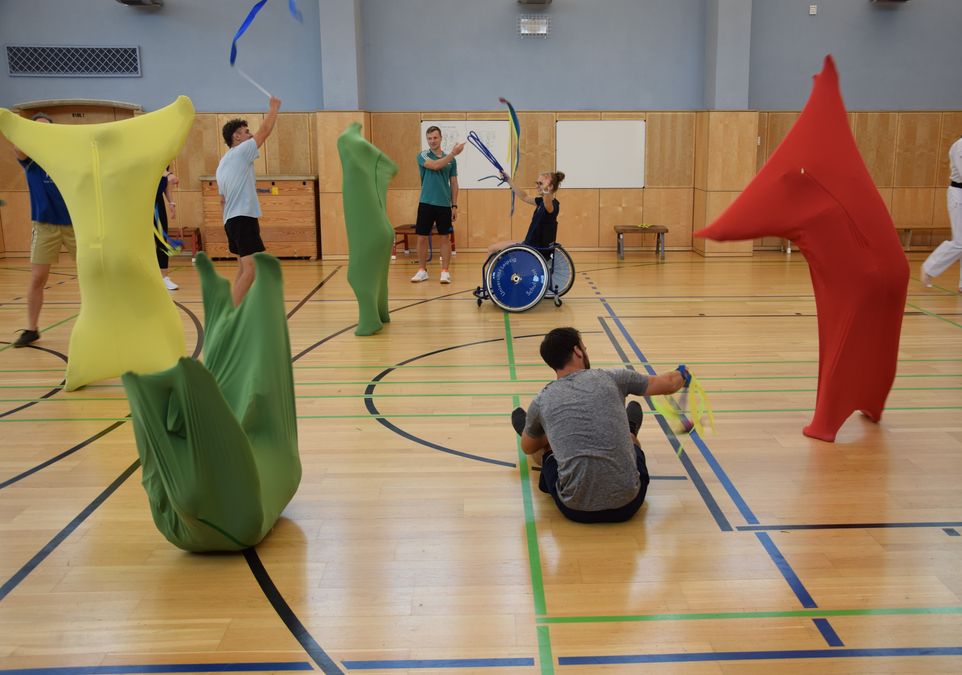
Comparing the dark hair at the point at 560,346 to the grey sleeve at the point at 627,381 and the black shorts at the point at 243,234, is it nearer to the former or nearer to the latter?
the grey sleeve at the point at 627,381

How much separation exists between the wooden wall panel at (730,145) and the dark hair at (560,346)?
8891 mm

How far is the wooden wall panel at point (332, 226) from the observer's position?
12086mm

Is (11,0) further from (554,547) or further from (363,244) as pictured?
(554,547)

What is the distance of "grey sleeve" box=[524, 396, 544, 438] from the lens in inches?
149

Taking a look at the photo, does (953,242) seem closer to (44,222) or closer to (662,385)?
(662,385)

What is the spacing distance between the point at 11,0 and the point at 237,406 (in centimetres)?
1110

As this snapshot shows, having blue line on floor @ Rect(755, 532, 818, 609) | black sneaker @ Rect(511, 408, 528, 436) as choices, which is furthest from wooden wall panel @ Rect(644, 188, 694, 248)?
blue line on floor @ Rect(755, 532, 818, 609)

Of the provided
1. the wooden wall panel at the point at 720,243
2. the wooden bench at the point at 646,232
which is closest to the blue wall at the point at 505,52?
the wooden wall panel at the point at 720,243

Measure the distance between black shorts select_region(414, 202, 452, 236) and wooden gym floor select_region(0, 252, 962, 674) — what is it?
11.6 ft

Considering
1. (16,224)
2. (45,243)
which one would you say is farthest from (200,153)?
(45,243)

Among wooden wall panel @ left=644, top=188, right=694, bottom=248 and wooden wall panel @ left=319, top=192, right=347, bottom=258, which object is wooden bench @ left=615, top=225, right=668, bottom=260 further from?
wooden wall panel @ left=319, top=192, right=347, bottom=258

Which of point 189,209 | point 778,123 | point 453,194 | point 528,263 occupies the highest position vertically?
point 778,123

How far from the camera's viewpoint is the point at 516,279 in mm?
8055

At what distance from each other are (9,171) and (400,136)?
5632 mm
